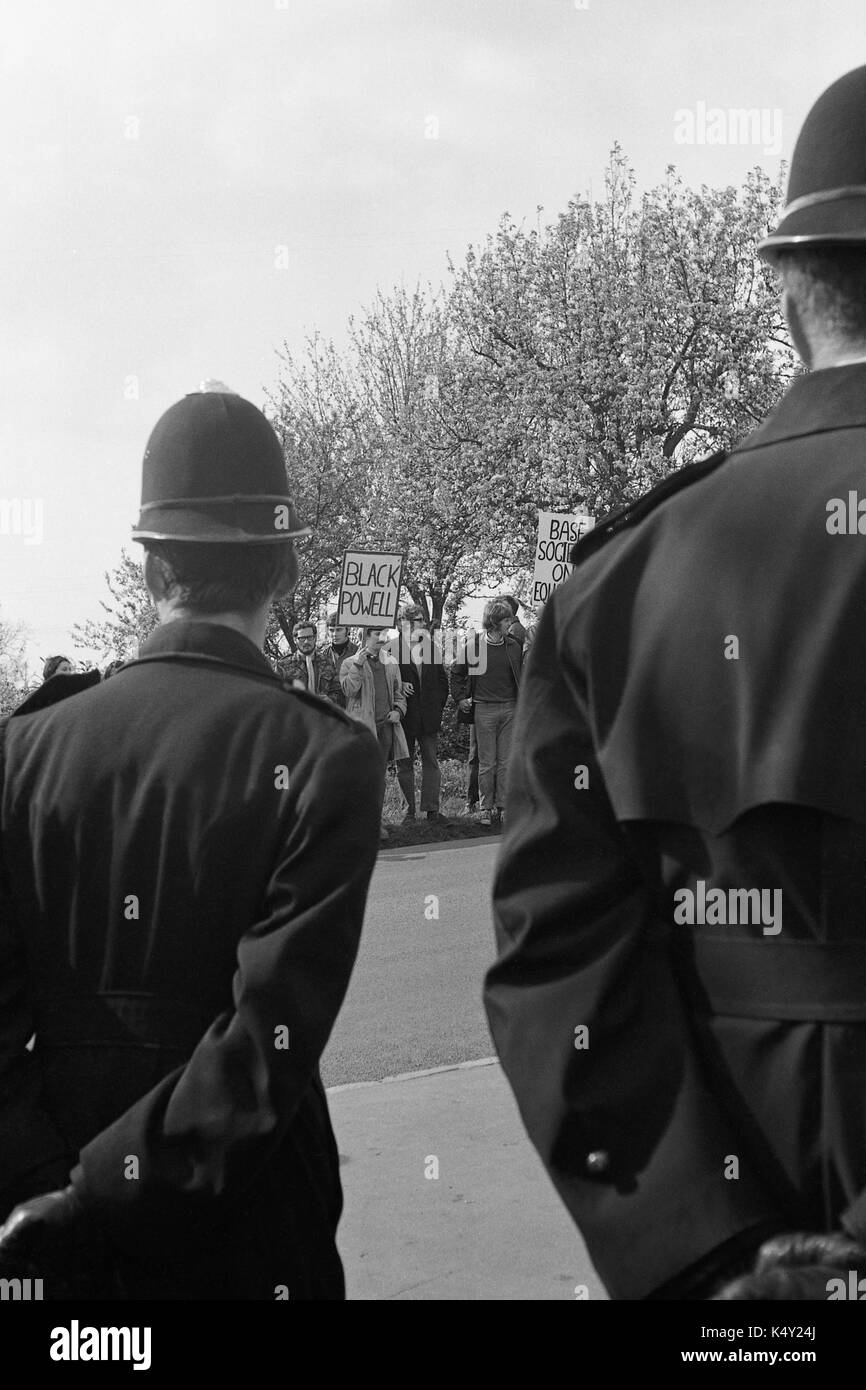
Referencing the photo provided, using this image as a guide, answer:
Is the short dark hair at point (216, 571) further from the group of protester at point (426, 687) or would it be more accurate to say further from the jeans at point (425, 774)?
the jeans at point (425, 774)

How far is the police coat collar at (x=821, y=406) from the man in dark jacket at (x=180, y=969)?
2.55 ft

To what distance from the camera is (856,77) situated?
191cm

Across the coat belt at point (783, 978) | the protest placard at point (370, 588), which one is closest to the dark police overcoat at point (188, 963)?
the coat belt at point (783, 978)

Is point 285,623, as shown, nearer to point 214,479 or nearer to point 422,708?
point 422,708

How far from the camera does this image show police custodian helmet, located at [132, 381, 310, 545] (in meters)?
2.58

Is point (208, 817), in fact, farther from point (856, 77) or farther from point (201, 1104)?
point (856, 77)

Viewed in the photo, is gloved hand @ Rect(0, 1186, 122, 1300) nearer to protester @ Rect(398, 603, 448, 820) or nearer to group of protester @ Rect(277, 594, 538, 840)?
group of protester @ Rect(277, 594, 538, 840)

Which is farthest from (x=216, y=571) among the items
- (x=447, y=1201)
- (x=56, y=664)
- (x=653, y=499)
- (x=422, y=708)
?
(x=422, y=708)

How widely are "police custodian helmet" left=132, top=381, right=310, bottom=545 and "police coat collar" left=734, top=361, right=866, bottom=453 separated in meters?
0.91

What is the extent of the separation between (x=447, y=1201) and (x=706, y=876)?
3.53m

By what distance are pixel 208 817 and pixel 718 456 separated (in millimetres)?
857

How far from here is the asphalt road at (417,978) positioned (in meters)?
7.17

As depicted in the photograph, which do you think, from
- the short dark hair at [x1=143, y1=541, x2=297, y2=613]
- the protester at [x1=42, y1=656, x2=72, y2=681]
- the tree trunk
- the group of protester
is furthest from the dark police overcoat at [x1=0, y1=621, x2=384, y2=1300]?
the tree trunk
